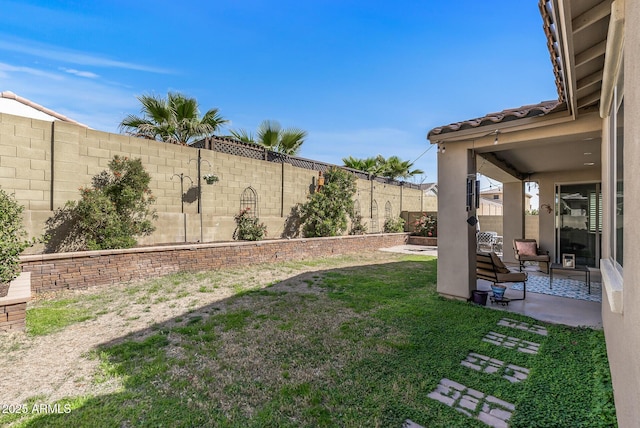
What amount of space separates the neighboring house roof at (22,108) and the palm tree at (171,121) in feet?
5.70

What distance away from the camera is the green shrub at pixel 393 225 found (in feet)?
56.4

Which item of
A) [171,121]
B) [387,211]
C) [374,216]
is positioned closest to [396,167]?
[387,211]

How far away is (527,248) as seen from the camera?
9297 millimetres

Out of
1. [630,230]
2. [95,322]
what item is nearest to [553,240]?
[630,230]

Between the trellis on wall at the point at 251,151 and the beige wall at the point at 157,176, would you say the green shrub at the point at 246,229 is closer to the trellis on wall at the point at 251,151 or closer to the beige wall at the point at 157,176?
the beige wall at the point at 157,176

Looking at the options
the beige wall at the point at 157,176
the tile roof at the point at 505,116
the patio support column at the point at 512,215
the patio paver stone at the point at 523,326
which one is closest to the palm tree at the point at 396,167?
the beige wall at the point at 157,176

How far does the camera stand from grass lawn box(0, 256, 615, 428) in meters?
2.49

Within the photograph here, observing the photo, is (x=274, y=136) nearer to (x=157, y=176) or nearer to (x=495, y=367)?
(x=157, y=176)

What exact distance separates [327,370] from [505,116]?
194 inches

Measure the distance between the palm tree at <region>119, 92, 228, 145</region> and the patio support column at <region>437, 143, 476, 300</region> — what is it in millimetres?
8477

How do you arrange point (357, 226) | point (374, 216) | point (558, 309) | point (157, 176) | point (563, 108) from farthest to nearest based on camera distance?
point (374, 216) < point (357, 226) < point (157, 176) < point (558, 309) < point (563, 108)

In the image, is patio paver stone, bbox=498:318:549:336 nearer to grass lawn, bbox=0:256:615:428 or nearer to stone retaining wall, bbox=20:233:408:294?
grass lawn, bbox=0:256:615:428

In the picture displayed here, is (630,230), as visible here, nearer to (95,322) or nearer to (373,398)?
Result: (373,398)

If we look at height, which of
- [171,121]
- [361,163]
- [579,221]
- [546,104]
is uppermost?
[361,163]
